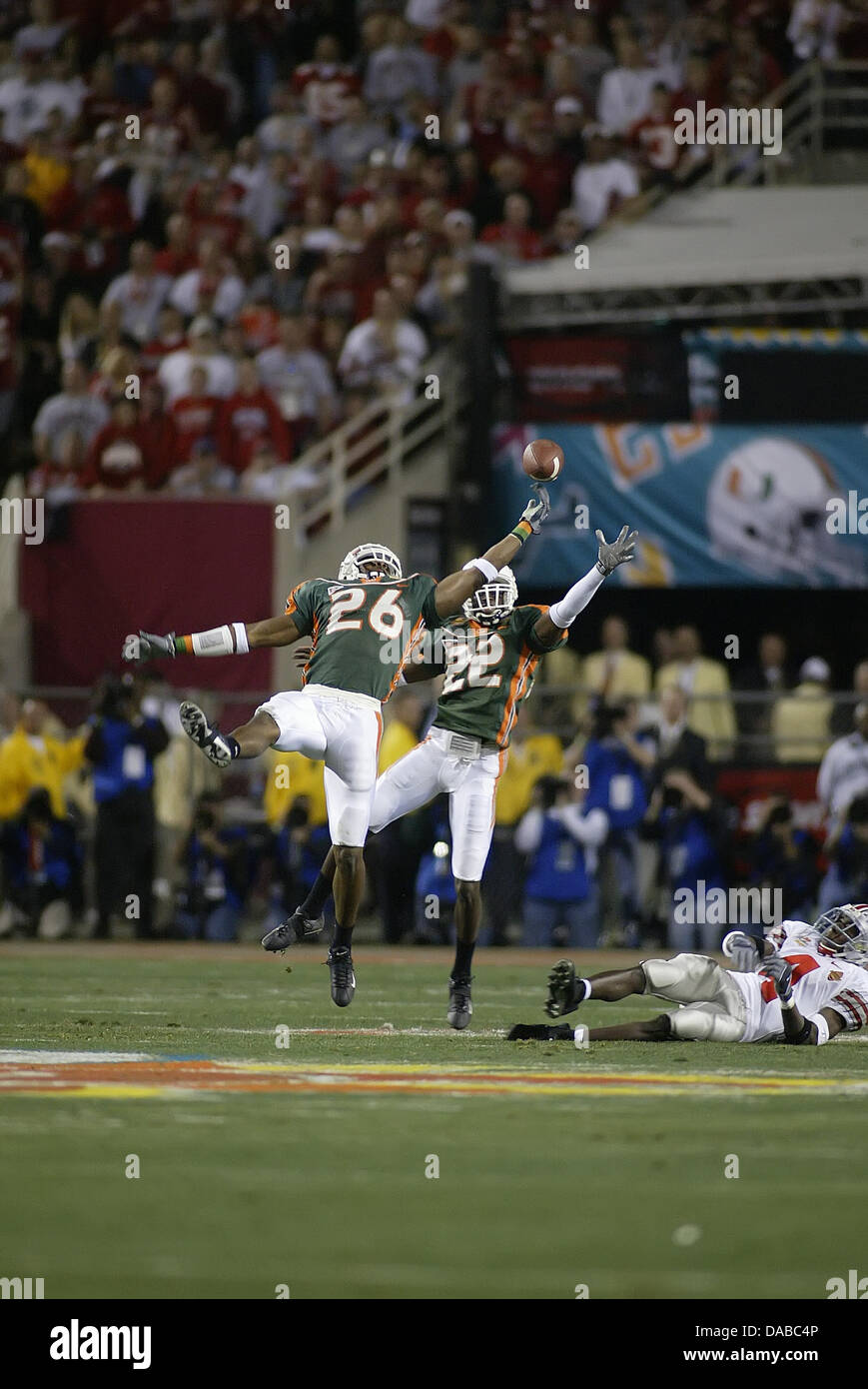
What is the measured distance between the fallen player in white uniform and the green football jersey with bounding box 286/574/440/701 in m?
2.01

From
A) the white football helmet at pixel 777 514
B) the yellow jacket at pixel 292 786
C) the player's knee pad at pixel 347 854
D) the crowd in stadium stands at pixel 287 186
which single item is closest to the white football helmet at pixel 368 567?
the player's knee pad at pixel 347 854

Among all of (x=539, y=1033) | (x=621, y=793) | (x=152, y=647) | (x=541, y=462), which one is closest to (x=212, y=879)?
(x=621, y=793)

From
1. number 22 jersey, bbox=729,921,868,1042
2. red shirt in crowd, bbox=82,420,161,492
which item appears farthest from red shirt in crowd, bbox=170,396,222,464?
number 22 jersey, bbox=729,921,868,1042

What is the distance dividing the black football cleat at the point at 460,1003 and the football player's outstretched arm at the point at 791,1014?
60.0 inches

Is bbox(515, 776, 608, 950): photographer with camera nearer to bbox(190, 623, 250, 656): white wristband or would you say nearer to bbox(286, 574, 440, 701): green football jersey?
bbox(286, 574, 440, 701): green football jersey

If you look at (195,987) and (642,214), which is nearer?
(195,987)

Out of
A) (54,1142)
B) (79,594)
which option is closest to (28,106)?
(79,594)

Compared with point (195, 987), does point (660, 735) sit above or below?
above

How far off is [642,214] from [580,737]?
540cm

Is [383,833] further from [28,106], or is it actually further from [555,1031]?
[28,106]

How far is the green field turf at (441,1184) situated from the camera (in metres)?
5.34

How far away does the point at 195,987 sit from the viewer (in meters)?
13.3

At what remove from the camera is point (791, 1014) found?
978 cm
